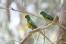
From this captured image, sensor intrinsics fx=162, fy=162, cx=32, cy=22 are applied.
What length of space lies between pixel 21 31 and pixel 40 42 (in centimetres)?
26

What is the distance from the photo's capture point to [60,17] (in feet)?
3.88

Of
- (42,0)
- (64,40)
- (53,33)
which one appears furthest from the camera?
(42,0)

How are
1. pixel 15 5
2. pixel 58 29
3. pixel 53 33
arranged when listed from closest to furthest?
1. pixel 58 29
2. pixel 53 33
3. pixel 15 5

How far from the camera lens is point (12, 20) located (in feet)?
5.27

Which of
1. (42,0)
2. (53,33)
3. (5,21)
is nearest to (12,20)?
(5,21)

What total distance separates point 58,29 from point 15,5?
54 centimetres

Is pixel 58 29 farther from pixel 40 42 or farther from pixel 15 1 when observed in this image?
pixel 15 1

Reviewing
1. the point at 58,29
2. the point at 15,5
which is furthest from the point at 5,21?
the point at 58,29

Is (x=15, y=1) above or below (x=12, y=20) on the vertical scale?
above

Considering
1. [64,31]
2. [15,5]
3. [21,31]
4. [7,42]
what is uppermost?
[15,5]

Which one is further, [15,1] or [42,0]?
[15,1]

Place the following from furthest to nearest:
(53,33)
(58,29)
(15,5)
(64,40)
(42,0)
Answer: (15,5), (42,0), (53,33), (58,29), (64,40)

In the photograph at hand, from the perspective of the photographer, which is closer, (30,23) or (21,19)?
(30,23)

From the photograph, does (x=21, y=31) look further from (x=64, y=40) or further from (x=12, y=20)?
(x=64, y=40)
